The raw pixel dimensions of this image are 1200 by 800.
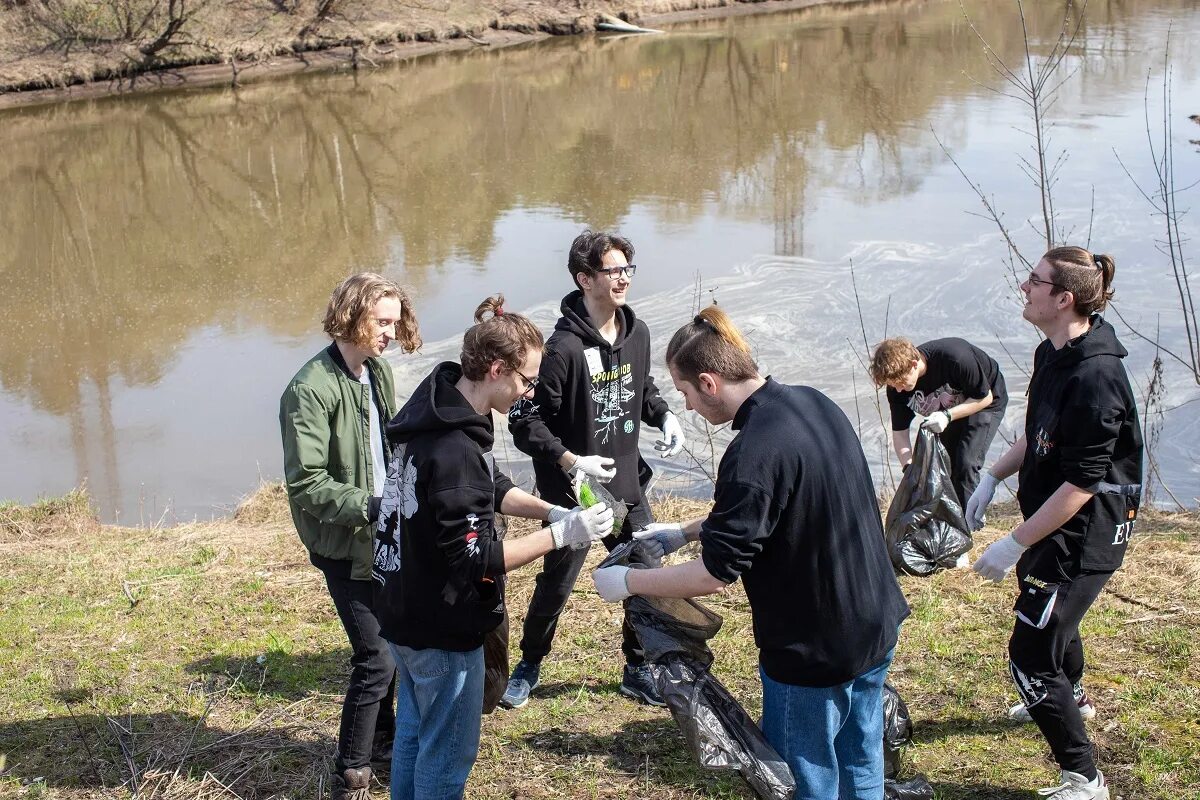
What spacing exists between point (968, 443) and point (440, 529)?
350 cm

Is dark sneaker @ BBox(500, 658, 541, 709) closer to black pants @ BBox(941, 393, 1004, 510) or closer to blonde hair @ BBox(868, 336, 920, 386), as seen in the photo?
→ blonde hair @ BBox(868, 336, 920, 386)

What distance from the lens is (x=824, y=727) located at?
2822 millimetres

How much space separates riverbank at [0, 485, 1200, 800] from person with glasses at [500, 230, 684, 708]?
21 cm

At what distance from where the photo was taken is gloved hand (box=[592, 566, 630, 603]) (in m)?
3.00

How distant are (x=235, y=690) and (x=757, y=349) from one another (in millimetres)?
6334

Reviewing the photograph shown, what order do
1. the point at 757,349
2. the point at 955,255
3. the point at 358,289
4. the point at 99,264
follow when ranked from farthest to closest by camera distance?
1. the point at 99,264
2. the point at 955,255
3. the point at 757,349
4. the point at 358,289

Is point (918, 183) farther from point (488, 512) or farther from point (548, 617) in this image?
point (488, 512)

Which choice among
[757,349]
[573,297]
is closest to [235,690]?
[573,297]

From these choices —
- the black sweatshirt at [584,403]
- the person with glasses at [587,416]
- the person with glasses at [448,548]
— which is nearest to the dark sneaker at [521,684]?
the person with glasses at [587,416]

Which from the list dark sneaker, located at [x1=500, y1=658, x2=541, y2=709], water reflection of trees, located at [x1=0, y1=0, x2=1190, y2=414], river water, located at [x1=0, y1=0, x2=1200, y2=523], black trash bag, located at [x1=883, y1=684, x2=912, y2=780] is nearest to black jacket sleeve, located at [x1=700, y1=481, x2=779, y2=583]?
black trash bag, located at [x1=883, y1=684, x2=912, y2=780]

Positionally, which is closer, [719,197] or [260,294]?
[260,294]

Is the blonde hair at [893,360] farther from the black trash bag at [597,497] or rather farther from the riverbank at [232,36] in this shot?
the riverbank at [232,36]

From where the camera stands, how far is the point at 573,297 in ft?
14.0

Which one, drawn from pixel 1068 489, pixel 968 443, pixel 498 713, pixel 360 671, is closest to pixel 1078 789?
pixel 1068 489
